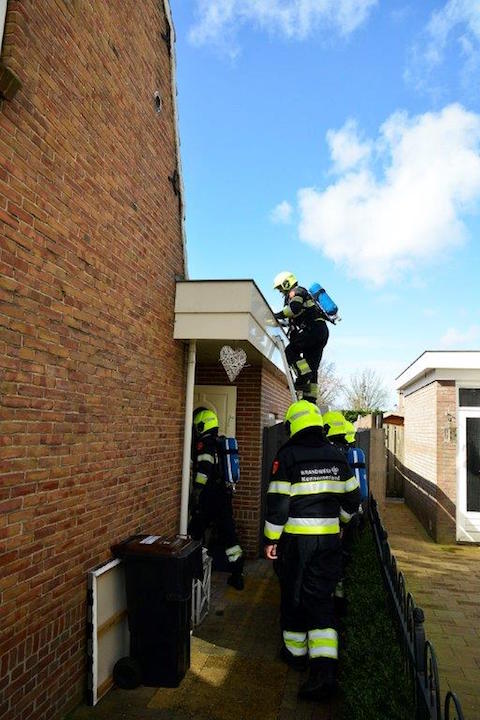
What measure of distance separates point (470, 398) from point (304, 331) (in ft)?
17.0

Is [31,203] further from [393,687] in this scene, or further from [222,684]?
[222,684]

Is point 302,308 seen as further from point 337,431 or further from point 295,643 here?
point 295,643

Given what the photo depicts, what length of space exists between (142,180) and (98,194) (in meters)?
1.05

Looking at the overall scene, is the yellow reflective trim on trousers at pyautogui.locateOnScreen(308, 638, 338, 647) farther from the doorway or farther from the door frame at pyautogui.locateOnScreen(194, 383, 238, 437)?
the doorway

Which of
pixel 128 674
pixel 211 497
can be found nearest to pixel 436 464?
pixel 211 497

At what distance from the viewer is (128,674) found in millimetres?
3934

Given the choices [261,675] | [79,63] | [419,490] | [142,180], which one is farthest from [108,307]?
[419,490]

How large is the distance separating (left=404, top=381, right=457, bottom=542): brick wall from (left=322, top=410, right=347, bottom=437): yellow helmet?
4696 mm

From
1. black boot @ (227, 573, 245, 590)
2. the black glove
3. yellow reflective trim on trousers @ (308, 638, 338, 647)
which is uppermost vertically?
the black glove

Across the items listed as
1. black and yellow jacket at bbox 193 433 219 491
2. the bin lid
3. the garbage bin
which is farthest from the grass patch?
black and yellow jacket at bbox 193 433 219 491

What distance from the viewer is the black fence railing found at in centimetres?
254

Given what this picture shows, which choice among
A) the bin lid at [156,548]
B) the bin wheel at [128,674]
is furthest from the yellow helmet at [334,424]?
the bin wheel at [128,674]

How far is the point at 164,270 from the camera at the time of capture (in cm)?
558

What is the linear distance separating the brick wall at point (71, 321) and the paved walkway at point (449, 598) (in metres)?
3.23
